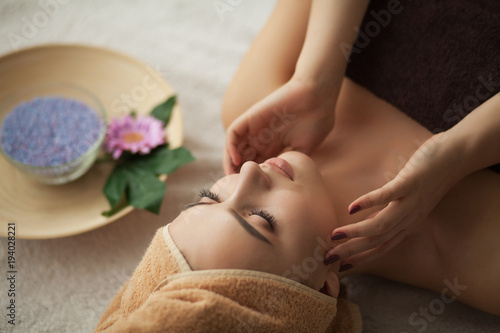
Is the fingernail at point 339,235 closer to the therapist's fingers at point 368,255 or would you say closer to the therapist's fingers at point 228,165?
the therapist's fingers at point 368,255

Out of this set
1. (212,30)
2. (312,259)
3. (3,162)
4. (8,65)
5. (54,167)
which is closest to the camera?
(312,259)

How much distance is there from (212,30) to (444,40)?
31.0 inches

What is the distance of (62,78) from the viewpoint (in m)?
1.32

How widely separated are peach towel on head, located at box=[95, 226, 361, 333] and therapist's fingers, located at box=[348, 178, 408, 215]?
0.17 metres

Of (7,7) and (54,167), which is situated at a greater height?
(7,7)

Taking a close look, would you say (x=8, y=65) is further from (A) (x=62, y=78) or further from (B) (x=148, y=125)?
(B) (x=148, y=125)

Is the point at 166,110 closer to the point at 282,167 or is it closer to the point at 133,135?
the point at 133,135

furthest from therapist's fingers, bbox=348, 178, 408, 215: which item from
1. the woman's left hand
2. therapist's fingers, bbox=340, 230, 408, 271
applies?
therapist's fingers, bbox=340, 230, 408, 271

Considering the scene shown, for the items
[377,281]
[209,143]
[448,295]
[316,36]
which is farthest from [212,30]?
[448,295]

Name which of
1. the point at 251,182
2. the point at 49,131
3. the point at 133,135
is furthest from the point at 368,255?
the point at 49,131

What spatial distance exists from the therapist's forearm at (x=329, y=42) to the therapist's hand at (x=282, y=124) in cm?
2

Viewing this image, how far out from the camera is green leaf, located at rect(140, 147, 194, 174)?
1172mm

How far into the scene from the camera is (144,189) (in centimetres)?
113

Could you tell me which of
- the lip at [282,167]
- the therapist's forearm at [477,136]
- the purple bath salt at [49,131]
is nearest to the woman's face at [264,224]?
the lip at [282,167]
